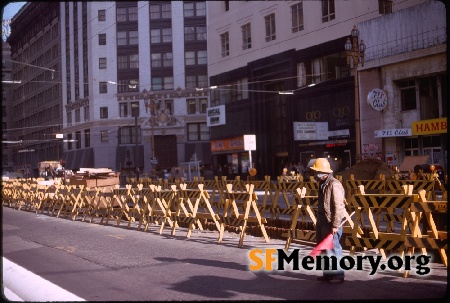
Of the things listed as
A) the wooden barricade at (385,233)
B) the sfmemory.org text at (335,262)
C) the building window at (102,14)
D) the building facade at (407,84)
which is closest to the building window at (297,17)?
the building facade at (407,84)

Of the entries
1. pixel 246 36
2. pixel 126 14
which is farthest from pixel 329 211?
pixel 126 14

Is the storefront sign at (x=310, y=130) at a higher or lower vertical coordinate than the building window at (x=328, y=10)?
lower

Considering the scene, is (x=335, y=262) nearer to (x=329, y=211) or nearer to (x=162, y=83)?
(x=329, y=211)

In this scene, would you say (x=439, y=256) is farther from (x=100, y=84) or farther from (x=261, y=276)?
(x=100, y=84)

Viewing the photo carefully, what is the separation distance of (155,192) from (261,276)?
840cm

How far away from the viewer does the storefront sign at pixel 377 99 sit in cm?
3541

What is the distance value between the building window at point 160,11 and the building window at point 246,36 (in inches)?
962

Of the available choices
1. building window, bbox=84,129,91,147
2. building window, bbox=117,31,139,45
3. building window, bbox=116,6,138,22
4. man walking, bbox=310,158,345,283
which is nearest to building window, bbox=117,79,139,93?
building window, bbox=117,31,139,45

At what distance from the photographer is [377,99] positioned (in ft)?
117

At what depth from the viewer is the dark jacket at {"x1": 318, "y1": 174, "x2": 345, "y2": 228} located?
29.3 ft

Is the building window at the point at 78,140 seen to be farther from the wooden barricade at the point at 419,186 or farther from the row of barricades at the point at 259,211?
the wooden barricade at the point at 419,186

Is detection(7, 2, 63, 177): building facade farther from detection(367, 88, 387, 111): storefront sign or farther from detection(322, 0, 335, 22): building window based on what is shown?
detection(367, 88, 387, 111): storefront sign

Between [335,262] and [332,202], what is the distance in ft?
2.93

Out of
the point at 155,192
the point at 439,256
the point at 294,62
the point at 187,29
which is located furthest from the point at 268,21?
the point at 439,256
